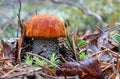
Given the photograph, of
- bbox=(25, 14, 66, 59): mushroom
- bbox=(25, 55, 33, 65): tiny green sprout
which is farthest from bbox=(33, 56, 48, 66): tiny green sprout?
bbox=(25, 14, 66, 59): mushroom

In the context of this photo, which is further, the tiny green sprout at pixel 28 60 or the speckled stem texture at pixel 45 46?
the speckled stem texture at pixel 45 46

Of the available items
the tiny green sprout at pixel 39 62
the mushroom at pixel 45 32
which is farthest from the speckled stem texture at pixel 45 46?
the tiny green sprout at pixel 39 62

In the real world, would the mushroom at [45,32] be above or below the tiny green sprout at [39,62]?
above

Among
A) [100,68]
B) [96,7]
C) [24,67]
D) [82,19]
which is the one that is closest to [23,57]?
[24,67]

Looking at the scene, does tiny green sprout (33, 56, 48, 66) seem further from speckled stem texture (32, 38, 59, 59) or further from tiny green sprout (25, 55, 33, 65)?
speckled stem texture (32, 38, 59, 59)

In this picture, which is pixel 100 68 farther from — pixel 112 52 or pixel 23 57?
pixel 23 57

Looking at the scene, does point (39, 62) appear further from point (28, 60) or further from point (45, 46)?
point (45, 46)

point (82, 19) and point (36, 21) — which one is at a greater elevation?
point (36, 21)

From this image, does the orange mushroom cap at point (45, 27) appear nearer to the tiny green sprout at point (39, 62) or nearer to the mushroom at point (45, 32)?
the mushroom at point (45, 32)
